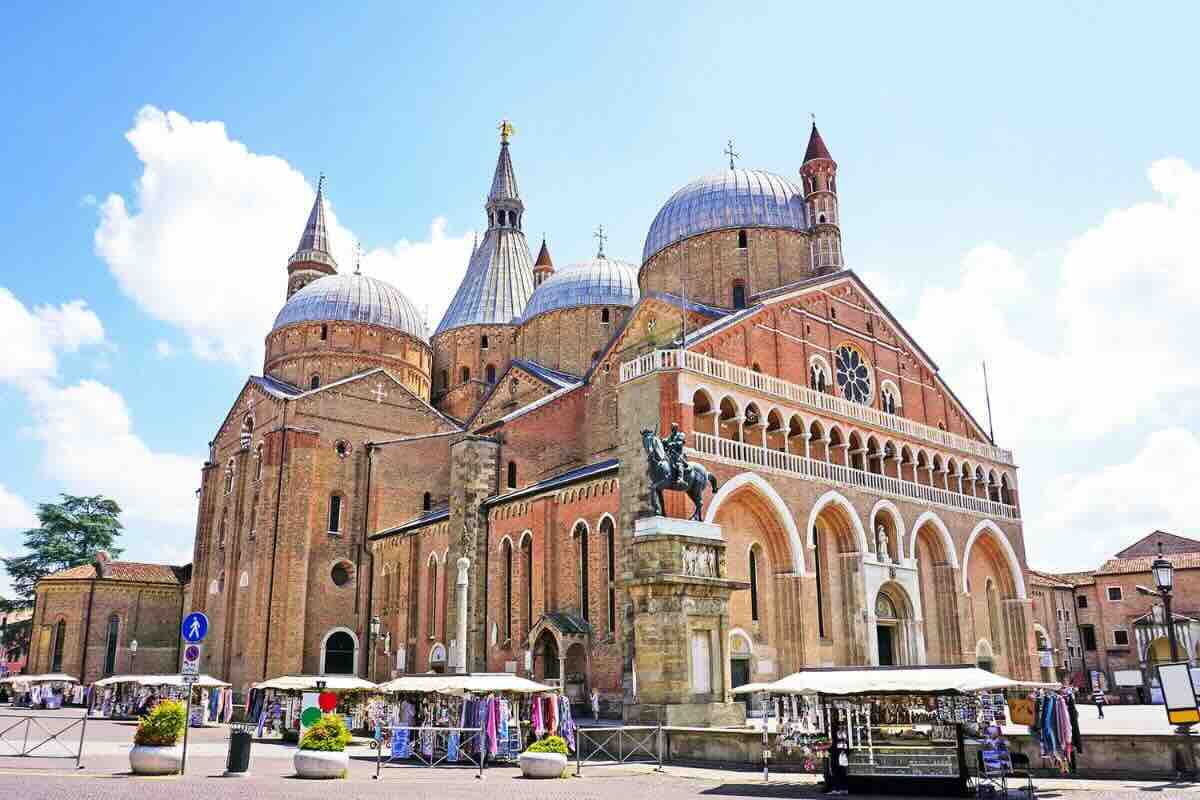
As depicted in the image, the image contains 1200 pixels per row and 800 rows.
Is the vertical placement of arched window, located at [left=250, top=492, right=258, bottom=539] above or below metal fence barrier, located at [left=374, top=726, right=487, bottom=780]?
above

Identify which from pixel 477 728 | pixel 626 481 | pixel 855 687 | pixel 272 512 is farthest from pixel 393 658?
pixel 855 687

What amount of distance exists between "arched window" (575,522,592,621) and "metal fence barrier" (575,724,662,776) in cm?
905

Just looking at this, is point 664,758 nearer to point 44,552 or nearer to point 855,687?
point 855,687

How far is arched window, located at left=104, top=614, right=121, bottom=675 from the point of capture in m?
45.3

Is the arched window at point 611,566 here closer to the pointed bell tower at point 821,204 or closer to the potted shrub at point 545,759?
the potted shrub at point 545,759

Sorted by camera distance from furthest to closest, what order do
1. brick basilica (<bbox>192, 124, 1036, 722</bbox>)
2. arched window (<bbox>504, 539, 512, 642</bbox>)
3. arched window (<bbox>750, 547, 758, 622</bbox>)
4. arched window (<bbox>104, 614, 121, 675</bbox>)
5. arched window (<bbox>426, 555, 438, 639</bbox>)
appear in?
arched window (<bbox>104, 614, 121, 675</bbox>) → arched window (<bbox>426, 555, 438, 639</bbox>) → arched window (<bbox>504, 539, 512, 642</bbox>) → arched window (<bbox>750, 547, 758, 622</bbox>) → brick basilica (<bbox>192, 124, 1036, 722</bbox>)

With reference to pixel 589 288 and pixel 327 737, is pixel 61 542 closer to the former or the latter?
pixel 589 288

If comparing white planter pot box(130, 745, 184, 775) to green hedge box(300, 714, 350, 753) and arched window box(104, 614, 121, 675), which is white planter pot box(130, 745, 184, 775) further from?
arched window box(104, 614, 121, 675)

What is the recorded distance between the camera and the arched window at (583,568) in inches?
1102

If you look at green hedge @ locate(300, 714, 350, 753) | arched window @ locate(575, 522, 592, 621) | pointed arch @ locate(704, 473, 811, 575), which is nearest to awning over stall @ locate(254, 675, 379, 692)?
arched window @ locate(575, 522, 592, 621)

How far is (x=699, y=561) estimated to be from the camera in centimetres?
2216

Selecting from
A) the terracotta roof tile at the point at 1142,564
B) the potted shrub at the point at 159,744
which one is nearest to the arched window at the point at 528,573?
the potted shrub at the point at 159,744

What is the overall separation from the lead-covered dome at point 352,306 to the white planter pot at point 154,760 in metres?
35.0

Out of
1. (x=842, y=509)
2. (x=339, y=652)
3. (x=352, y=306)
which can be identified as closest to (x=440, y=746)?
(x=842, y=509)
